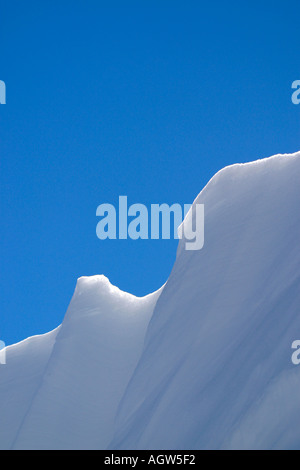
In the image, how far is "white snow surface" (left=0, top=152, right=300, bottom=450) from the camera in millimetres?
8609

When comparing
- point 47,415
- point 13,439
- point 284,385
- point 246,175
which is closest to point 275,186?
point 246,175

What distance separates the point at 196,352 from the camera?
35.1 ft

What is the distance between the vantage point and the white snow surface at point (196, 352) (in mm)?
8609

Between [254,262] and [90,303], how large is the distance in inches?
241

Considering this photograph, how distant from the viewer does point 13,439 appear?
1362 cm

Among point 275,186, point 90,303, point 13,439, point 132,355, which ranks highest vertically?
point 275,186
